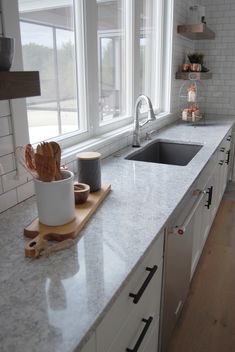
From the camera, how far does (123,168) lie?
1843mm

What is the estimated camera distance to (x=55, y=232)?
1051 mm

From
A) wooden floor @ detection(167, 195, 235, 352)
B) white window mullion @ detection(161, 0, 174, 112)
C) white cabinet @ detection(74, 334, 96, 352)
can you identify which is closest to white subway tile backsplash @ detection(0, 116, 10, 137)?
white cabinet @ detection(74, 334, 96, 352)

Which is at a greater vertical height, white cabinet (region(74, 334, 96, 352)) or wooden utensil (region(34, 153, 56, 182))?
wooden utensil (region(34, 153, 56, 182))

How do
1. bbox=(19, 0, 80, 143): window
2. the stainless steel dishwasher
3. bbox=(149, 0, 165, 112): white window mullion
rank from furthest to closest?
bbox=(149, 0, 165, 112): white window mullion
bbox=(19, 0, 80, 143): window
the stainless steel dishwasher

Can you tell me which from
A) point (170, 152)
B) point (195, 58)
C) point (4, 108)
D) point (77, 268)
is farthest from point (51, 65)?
point (195, 58)

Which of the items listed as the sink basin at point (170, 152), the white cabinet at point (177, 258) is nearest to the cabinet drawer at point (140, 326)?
the white cabinet at point (177, 258)

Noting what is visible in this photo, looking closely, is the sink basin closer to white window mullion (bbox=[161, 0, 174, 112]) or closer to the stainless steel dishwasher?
the stainless steel dishwasher

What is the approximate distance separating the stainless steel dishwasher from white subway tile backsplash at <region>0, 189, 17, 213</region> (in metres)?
0.63

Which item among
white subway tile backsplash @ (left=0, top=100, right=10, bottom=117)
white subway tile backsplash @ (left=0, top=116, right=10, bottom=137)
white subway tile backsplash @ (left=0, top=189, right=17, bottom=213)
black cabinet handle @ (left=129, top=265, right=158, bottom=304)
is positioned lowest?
black cabinet handle @ (left=129, top=265, right=158, bottom=304)

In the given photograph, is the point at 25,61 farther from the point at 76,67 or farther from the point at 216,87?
the point at 216,87

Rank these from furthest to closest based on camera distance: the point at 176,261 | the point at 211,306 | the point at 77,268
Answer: the point at 211,306
the point at 176,261
the point at 77,268

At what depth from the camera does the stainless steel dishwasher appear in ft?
4.33

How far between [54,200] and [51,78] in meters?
0.84

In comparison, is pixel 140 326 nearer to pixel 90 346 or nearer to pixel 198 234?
pixel 90 346
